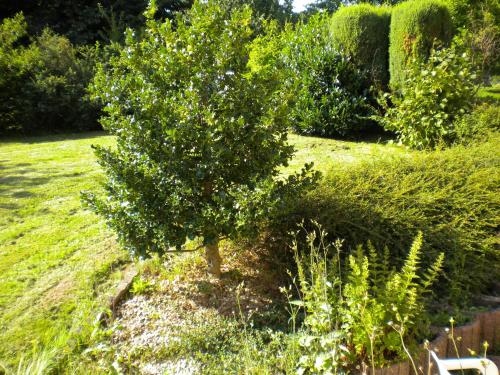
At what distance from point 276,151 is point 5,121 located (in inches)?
468

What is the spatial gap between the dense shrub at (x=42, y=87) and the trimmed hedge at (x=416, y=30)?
8.57 meters

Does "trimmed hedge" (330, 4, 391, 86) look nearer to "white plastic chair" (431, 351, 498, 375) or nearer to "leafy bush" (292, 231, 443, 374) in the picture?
"leafy bush" (292, 231, 443, 374)

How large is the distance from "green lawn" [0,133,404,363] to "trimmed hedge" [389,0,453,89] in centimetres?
163

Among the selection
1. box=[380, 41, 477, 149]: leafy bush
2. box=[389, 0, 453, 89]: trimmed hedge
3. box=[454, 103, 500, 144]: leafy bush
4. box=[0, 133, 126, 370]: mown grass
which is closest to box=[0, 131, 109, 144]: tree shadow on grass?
box=[0, 133, 126, 370]: mown grass

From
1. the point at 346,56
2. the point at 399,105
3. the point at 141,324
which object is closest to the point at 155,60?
the point at 141,324

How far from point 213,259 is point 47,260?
5.78 feet

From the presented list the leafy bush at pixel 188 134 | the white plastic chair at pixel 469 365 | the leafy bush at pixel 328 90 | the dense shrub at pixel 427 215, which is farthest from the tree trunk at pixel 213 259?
the leafy bush at pixel 328 90

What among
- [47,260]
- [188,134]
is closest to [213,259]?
[188,134]

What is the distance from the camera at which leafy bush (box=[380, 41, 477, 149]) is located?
19.7 ft

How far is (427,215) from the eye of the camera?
3582 mm

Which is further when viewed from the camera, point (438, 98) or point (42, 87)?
point (42, 87)

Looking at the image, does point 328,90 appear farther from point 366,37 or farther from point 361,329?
point 361,329

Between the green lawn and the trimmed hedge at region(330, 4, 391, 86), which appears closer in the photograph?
the green lawn

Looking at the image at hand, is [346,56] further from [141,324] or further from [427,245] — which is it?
[141,324]
